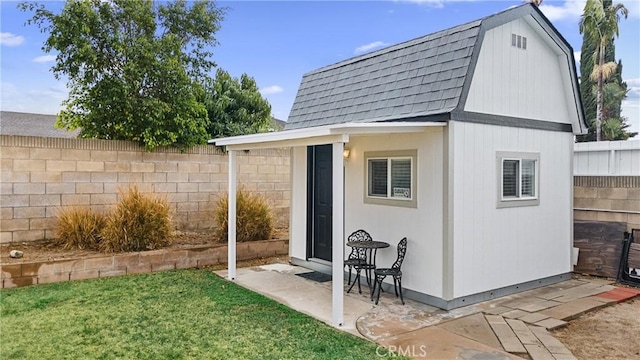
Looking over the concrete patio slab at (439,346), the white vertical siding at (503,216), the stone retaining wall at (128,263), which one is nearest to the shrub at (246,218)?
the stone retaining wall at (128,263)

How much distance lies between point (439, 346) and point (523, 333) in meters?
1.02

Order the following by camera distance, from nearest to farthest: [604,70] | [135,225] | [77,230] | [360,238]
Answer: [360,238] < [77,230] < [135,225] < [604,70]

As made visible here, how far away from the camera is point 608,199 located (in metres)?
6.97

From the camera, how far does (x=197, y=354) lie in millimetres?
3785

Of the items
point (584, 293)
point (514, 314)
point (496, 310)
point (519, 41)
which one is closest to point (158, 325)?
point (496, 310)

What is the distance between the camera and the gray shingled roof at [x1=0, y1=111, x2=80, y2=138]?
1276cm

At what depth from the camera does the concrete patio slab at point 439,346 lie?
3818 mm

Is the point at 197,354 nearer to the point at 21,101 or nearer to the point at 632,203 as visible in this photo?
the point at 632,203

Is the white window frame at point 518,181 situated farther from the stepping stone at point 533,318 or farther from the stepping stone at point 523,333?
the stepping stone at point 523,333

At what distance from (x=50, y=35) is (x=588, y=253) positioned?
9.79 meters

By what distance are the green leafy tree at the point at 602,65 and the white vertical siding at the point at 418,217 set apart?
23099 millimetres

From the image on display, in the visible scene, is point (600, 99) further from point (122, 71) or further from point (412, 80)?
point (122, 71)

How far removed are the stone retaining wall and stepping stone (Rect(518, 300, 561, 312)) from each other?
447 cm

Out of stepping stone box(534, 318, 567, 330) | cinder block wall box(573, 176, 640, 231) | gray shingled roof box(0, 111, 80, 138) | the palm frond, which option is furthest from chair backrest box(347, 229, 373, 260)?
the palm frond
